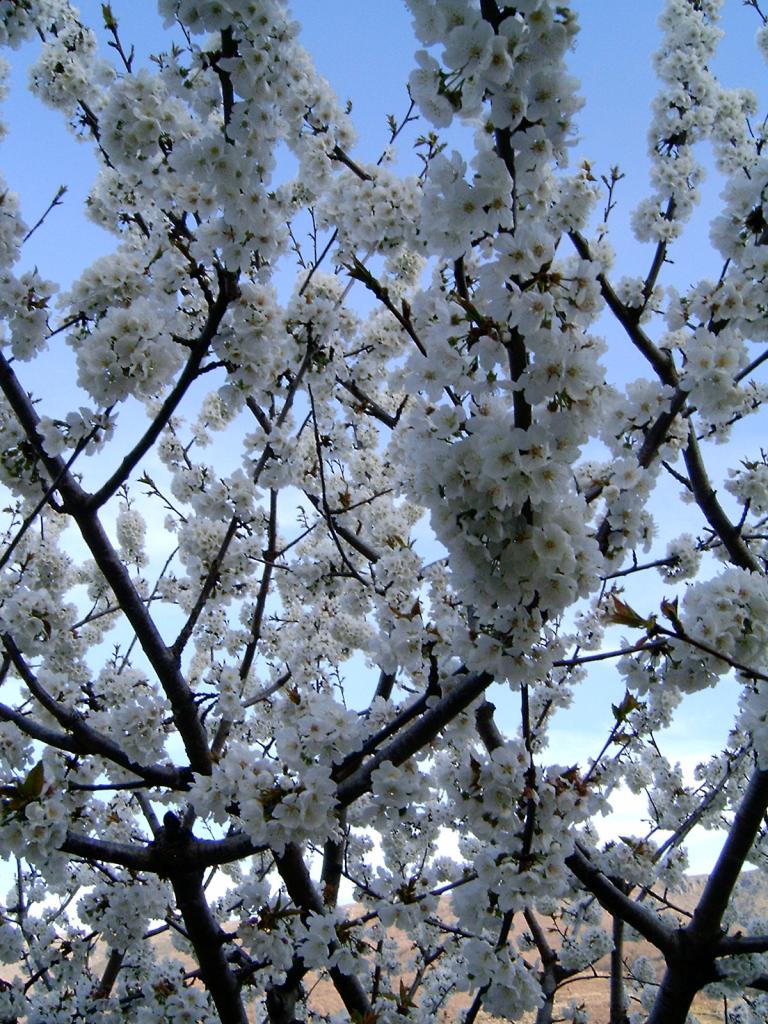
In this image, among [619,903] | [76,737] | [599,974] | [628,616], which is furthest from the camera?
[599,974]

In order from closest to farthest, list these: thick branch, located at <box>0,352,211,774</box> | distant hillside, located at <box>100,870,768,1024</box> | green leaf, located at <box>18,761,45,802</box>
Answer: green leaf, located at <box>18,761,45,802</box>
thick branch, located at <box>0,352,211,774</box>
distant hillside, located at <box>100,870,768,1024</box>

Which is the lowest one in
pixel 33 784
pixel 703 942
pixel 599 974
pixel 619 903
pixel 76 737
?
pixel 703 942

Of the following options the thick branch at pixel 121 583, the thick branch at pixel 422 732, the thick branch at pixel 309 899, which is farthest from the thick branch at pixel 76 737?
the thick branch at pixel 422 732

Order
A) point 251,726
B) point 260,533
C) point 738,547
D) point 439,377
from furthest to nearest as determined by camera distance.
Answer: point 251,726
point 260,533
point 738,547
point 439,377

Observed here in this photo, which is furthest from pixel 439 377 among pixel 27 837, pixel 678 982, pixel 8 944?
pixel 8 944

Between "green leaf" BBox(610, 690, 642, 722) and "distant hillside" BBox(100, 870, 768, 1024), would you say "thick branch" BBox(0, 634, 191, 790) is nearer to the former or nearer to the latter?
"green leaf" BBox(610, 690, 642, 722)

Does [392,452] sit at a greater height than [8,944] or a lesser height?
greater

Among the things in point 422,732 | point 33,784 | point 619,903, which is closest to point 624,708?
point 422,732

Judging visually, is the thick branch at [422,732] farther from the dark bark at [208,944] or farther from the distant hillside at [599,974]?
the distant hillside at [599,974]

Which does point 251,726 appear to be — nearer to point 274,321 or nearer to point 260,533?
point 260,533

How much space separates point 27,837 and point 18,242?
10.1ft

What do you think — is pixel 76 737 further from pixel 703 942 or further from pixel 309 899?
pixel 703 942

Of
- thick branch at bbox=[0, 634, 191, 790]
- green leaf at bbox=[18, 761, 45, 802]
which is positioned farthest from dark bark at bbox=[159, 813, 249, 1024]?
green leaf at bbox=[18, 761, 45, 802]

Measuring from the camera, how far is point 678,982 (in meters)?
4.07
